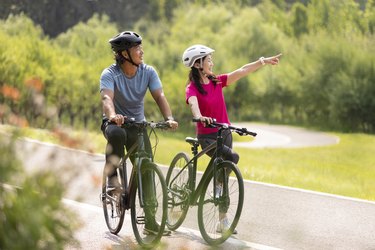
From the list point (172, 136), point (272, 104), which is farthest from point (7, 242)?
point (272, 104)

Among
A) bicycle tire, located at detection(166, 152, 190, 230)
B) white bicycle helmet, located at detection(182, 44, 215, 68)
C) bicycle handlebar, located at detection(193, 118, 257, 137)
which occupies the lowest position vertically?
bicycle tire, located at detection(166, 152, 190, 230)

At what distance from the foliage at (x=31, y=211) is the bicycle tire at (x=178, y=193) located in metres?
4.14

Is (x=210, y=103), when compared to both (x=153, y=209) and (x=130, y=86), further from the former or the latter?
(x=153, y=209)

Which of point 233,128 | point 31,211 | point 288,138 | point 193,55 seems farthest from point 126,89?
point 288,138

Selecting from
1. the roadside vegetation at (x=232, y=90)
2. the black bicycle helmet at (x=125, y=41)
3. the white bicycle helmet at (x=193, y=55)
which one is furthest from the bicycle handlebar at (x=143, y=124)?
the roadside vegetation at (x=232, y=90)

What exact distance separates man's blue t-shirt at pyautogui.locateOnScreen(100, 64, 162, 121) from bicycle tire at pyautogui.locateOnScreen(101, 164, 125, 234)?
19.0 inches

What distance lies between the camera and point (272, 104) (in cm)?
7100

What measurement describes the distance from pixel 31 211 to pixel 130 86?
4185 millimetres

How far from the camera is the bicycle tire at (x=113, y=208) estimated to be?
7.34 metres

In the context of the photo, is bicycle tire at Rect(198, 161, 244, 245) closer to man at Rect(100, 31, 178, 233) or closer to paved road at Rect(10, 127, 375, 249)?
paved road at Rect(10, 127, 375, 249)

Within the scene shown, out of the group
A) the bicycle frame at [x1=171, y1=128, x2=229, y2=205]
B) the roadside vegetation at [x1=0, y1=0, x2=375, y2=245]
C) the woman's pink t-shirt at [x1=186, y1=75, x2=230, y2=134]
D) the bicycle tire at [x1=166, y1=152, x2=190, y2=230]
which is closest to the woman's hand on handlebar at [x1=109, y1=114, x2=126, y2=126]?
the bicycle frame at [x1=171, y1=128, x2=229, y2=205]

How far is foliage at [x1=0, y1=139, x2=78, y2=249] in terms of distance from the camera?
10.3 feet

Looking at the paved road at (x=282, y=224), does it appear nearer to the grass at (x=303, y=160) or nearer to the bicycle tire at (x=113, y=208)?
the bicycle tire at (x=113, y=208)

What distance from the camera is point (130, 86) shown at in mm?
7301
